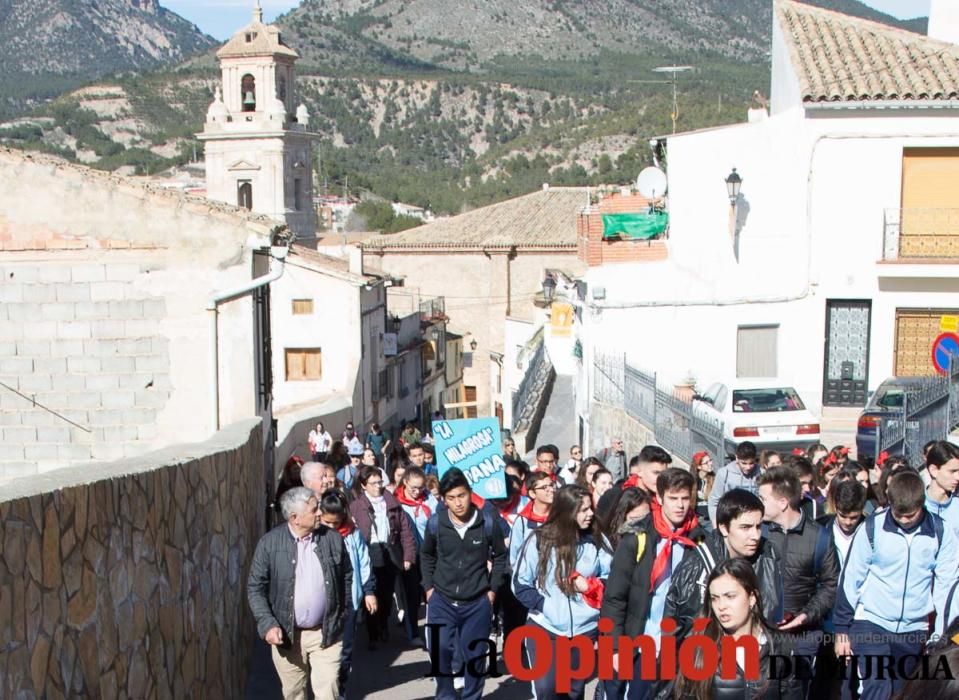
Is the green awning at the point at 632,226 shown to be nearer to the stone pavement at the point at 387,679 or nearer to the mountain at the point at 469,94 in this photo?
the stone pavement at the point at 387,679

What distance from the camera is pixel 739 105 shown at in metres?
101

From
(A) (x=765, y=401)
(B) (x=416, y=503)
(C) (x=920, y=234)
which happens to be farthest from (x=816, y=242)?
(B) (x=416, y=503)

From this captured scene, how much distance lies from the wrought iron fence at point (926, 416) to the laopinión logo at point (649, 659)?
9.84 metres

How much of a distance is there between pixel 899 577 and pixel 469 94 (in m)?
136

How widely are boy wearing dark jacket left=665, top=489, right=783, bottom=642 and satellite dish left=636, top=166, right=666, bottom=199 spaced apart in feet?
62.8

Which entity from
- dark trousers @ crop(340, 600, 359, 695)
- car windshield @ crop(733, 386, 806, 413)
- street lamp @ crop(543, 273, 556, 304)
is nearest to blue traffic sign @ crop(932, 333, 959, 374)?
car windshield @ crop(733, 386, 806, 413)

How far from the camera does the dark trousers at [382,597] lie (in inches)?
422

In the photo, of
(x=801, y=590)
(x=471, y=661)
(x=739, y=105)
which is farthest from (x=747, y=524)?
(x=739, y=105)

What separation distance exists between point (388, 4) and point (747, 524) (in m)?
181

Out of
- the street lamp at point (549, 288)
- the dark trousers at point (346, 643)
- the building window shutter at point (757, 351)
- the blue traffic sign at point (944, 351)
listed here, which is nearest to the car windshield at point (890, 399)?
the blue traffic sign at point (944, 351)

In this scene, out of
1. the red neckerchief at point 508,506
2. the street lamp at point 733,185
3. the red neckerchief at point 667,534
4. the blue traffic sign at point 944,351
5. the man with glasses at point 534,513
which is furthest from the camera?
the street lamp at point 733,185

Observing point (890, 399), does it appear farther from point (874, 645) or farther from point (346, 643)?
point (346, 643)

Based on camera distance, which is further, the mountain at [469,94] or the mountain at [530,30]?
the mountain at [530,30]

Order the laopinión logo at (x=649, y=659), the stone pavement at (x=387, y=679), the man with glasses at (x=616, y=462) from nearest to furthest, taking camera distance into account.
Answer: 1. the laopinión logo at (x=649, y=659)
2. the stone pavement at (x=387, y=679)
3. the man with glasses at (x=616, y=462)
